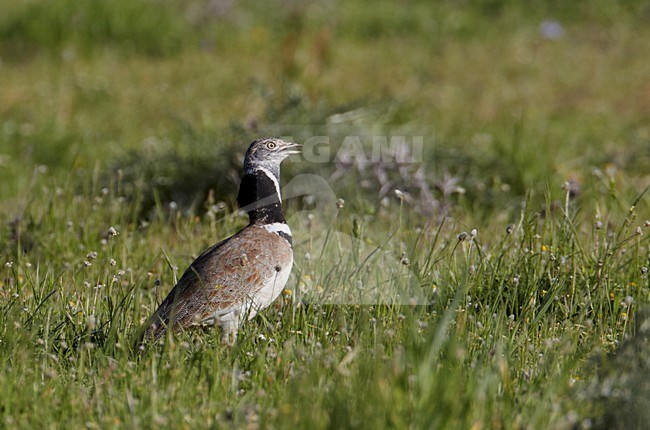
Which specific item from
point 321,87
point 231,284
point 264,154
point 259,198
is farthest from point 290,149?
point 321,87

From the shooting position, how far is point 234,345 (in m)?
4.27

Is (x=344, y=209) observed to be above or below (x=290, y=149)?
below

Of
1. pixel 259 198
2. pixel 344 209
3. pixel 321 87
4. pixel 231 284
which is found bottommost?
pixel 344 209

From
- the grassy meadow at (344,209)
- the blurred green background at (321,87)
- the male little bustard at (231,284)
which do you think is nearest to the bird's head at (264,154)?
the male little bustard at (231,284)

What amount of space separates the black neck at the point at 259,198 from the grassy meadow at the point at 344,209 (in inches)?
16.6

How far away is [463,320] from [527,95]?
27.1 ft

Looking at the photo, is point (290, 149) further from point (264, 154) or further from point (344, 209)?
point (344, 209)

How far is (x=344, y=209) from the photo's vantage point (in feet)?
22.6

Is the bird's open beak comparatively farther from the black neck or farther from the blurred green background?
the blurred green background

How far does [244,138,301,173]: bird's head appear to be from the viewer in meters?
5.11

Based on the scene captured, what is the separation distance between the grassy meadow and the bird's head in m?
0.60

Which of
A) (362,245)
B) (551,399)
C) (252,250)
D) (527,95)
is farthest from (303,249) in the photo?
(527,95)

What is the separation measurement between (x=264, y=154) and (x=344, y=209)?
185cm

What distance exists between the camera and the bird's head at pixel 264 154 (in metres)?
5.11
